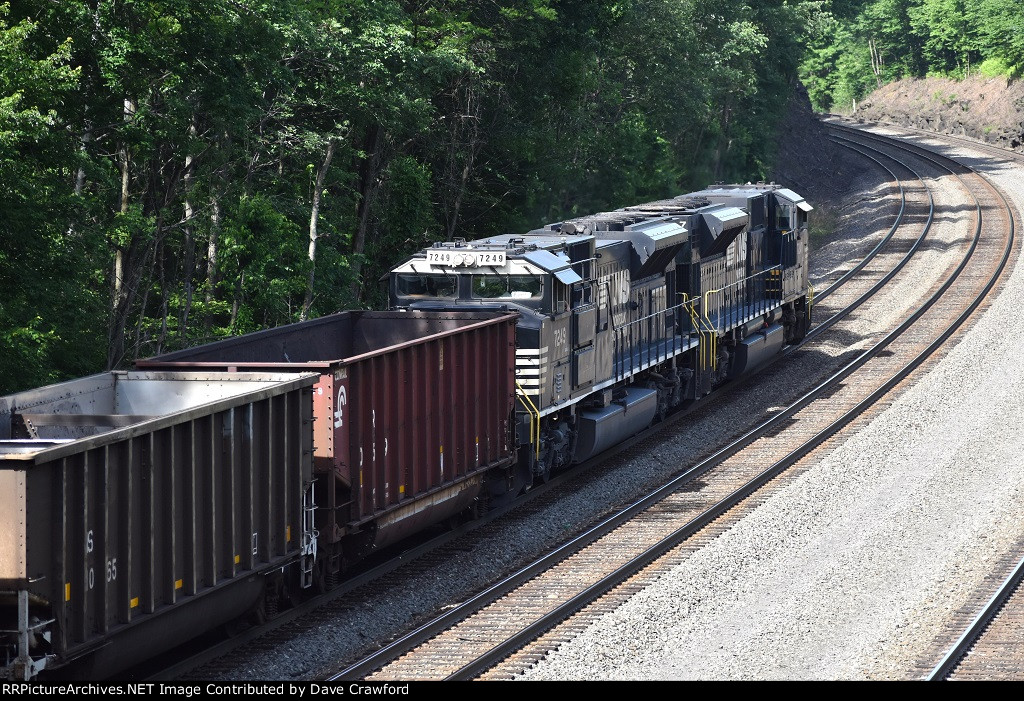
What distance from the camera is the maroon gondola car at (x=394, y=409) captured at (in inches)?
558

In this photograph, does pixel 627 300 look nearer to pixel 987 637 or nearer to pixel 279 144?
pixel 279 144

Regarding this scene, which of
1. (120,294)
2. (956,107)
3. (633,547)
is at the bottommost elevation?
(633,547)

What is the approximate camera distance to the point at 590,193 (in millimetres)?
45469

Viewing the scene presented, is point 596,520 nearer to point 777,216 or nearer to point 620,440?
point 620,440

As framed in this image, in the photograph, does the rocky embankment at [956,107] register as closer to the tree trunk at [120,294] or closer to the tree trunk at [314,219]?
the tree trunk at [314,219]

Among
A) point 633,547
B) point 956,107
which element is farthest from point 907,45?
point 633,547

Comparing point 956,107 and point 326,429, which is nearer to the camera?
point 326,429

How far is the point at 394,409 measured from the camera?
15.2m

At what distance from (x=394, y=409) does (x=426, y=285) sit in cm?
495

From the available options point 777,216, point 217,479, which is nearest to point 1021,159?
point 777,216

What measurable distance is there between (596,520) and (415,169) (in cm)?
1529

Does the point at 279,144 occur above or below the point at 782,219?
above

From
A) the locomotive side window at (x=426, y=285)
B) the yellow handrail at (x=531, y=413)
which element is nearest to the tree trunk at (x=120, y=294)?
the locomotive side window at (x=426, y=285)

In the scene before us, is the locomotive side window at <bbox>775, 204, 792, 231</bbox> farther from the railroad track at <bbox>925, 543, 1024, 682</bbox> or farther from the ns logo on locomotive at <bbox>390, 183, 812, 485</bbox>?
the railroad track at <bbox>925, 543, 1024, 682</bbox>
